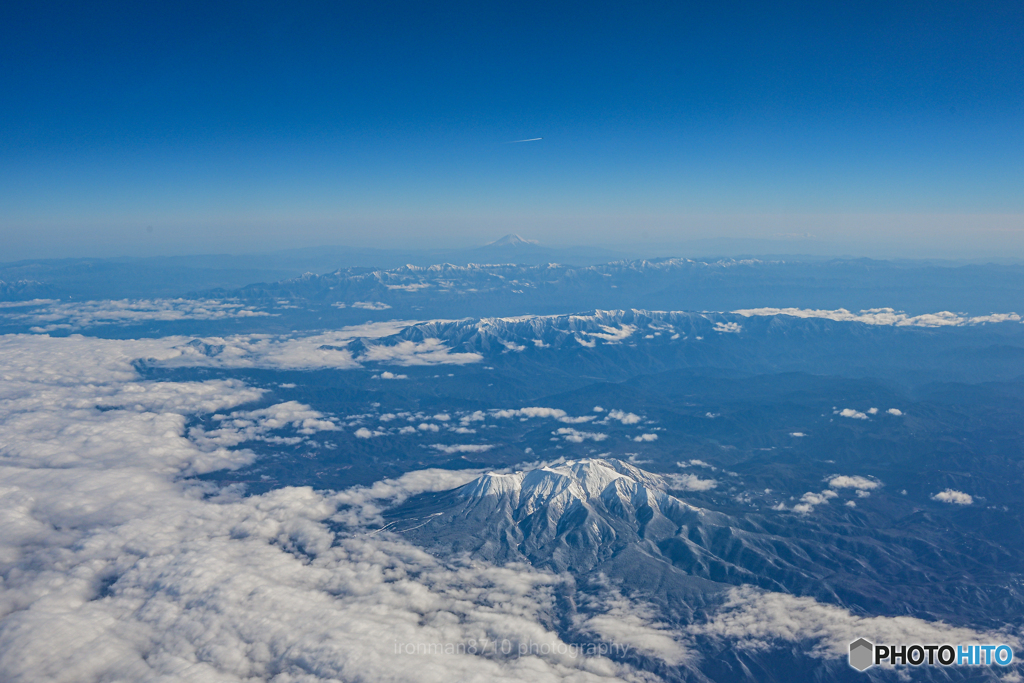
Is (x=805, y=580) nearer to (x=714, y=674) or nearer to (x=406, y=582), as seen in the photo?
(x=714, y=674)

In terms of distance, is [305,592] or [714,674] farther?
[714,674]

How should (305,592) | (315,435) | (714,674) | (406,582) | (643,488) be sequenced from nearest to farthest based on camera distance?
(305,592), (714,674), (406,582), (643,488), (315,435)

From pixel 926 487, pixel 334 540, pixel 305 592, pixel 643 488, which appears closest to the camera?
pixel 305 592

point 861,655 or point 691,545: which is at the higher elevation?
point 691,545

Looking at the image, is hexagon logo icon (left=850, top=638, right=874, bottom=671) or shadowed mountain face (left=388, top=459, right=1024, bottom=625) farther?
shadowed mountain face (left=388, top=459, right=1024, bottom=625)

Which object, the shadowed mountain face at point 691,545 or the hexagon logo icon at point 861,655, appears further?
the shadowed mountain face at point 691,545

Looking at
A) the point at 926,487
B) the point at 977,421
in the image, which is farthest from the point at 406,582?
the point at 977,421

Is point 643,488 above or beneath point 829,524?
above

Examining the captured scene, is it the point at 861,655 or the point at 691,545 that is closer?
the point at 861,655
